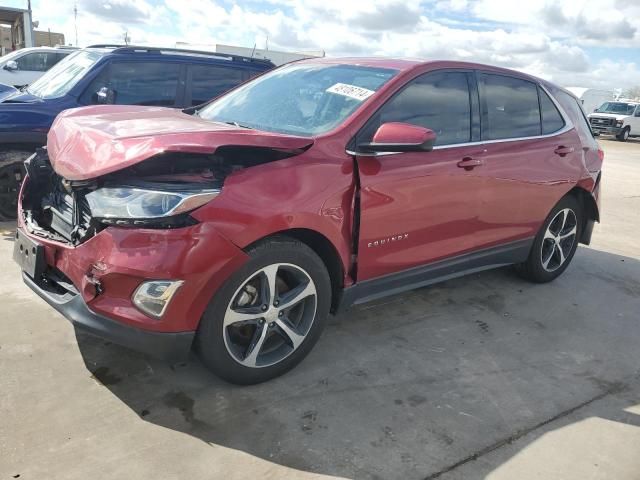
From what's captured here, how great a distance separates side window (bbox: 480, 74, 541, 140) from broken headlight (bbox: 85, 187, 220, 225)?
7.45ft

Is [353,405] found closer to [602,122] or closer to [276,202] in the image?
[276,202]

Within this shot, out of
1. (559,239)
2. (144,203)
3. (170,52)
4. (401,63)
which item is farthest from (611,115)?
(144,203)

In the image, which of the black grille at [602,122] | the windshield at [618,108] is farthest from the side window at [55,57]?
the windshield at [618,108]

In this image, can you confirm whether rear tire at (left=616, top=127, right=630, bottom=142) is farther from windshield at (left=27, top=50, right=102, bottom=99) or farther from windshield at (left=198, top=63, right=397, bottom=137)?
windshield at (left=198, top=63, right=397, bottom=137)

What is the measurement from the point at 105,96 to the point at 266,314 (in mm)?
3581

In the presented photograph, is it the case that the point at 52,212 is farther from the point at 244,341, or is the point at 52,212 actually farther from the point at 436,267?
the point at 436,267

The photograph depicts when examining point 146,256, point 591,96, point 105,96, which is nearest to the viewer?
point 146,256

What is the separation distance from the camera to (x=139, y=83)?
5.95 m

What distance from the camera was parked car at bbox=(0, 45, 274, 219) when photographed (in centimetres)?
529

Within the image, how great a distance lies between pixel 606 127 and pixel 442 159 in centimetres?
2722

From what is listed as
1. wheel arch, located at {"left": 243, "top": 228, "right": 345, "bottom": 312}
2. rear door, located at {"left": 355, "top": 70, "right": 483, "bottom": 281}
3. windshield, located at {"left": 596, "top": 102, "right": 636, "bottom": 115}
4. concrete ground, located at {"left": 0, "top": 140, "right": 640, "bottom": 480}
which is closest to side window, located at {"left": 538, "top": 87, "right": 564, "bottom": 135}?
rear door, located at {"left": 355, "top": 70, "right": 483, "bottom": 281}

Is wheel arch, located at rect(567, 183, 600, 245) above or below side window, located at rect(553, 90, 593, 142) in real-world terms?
below

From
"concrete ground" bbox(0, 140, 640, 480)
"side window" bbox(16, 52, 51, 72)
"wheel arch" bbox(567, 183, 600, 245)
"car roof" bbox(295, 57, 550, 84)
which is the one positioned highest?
"car roof" bbox(295, 57, 550, 84)

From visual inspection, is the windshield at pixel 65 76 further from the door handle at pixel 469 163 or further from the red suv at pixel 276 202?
the door handle at pixel 469 163
